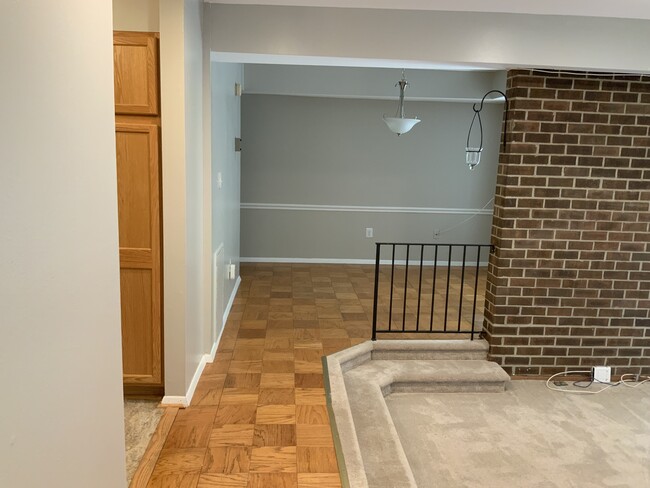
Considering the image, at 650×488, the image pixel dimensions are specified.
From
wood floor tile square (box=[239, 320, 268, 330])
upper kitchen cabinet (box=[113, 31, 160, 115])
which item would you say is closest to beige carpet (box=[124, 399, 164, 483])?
wood floor tile square (box=[239, 320, 268, 330])

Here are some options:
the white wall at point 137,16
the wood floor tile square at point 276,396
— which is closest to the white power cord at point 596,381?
the wood floor tile square at point 276,396

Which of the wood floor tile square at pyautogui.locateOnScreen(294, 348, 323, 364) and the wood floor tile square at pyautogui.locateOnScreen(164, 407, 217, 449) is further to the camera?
the wood floor tile square at pyautogui.locateOnScreen(294, 348, 323, 364)

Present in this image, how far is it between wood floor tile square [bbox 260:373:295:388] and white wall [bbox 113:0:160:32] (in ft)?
6.96

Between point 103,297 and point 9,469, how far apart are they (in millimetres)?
554

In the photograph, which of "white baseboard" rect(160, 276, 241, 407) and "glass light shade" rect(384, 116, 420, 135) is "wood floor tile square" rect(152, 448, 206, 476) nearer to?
"white baseboard" rect(160, 276, 241, 407)

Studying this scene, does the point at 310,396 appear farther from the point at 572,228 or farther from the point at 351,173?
the point at 351,173

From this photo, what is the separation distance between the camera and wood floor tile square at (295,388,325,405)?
301 cm

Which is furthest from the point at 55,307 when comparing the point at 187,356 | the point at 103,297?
the point at 187,356

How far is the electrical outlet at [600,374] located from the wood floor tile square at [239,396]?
97.8 inches

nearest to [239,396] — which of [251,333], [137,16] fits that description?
[251,333]

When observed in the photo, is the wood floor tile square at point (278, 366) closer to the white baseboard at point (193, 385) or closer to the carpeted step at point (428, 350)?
the white baseboard at point (193, 385)

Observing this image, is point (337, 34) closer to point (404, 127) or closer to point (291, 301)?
point (404, 127)

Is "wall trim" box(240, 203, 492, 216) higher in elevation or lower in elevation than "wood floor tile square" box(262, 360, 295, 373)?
higher

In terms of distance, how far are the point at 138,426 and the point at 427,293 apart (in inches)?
135
